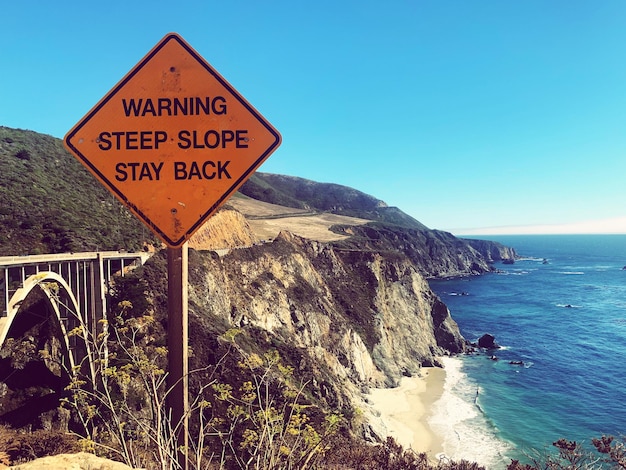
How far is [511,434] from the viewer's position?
31.2m

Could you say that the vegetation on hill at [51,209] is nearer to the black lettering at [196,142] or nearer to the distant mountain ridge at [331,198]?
the black lettering at [196,142]

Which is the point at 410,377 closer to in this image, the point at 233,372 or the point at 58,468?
the point at 233,372

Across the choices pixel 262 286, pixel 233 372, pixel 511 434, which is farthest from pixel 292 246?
pixel 511 434

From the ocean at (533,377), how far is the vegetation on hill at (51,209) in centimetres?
3118

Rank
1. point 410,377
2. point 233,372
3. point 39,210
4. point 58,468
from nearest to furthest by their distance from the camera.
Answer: point 58,468 < point 233,372 < point 39,210 < point 410,377

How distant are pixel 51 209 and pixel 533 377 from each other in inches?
1973

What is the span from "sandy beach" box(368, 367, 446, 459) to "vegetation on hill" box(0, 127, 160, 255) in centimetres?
2606

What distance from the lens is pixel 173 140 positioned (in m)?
2.50

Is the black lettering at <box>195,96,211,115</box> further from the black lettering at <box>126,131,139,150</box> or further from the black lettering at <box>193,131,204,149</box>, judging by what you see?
the black lettering at <box>126,131,139,150</box>

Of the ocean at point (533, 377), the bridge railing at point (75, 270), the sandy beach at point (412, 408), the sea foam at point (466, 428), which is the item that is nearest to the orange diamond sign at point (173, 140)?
the ocean at point (533, 377)

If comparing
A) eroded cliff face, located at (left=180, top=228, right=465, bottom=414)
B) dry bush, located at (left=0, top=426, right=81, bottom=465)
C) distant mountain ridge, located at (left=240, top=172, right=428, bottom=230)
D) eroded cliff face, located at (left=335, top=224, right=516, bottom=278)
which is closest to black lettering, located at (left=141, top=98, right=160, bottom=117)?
dry bush, located at (left=0, top=426, right=81, bottom=465)

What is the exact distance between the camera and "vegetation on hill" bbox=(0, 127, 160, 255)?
2702cm

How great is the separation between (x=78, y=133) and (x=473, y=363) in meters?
53.7

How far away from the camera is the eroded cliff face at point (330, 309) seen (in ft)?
103
